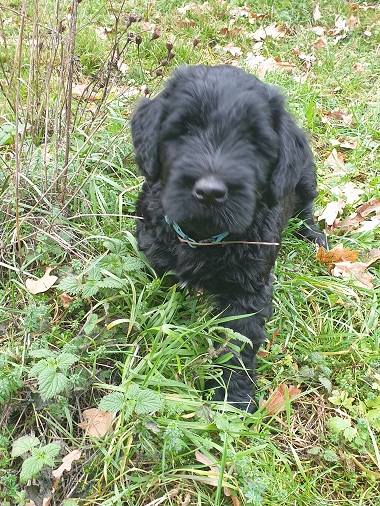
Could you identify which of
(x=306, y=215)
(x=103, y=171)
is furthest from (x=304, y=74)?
(x=103, y=171)

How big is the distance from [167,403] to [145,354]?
33 centimetres

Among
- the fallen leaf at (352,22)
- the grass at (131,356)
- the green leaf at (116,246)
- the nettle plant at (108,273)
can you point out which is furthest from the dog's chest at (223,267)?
the fallen leaf at (352,22)

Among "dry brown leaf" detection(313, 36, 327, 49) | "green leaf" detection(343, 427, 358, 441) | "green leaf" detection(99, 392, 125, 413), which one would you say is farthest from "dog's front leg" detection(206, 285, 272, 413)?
"dry brown leaf" detection(313, 36, 327, 49)

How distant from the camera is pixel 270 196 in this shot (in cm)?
224

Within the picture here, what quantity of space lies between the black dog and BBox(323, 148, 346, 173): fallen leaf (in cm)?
130

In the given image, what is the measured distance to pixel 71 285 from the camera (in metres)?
2.22

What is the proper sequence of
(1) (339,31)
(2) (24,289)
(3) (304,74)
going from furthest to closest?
(1) (339,31) < (3) (304,74) < (2) (24,289)

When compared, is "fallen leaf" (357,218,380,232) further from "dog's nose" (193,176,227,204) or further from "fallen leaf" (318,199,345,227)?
"dog's nose" (193,176,227,204)

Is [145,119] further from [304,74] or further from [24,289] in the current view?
[304,74]

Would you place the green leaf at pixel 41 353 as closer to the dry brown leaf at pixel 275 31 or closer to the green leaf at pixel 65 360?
the green leaf at pixel 65 360

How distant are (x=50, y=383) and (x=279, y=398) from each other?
1.03m

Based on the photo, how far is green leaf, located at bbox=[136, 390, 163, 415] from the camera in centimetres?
178

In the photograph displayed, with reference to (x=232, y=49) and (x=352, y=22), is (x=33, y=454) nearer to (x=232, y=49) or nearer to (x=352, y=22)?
(x=232, y=49)

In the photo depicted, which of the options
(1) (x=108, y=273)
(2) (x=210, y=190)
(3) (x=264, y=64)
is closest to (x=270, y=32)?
(3) (x=264, y=64)
